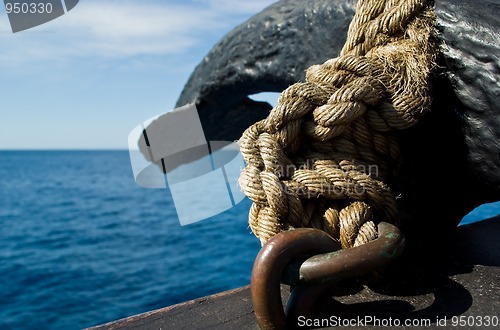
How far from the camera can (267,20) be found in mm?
2188

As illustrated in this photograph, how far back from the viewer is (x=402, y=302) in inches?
47.1

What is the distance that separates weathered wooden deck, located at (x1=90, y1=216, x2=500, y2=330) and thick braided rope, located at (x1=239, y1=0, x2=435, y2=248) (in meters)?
0.16

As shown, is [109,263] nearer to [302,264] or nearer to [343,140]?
[343,140]

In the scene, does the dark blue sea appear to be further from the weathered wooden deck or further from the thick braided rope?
the thick braided rope

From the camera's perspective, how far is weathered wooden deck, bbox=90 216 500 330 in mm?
1147

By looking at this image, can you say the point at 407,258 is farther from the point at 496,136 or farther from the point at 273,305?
the point at 273,305

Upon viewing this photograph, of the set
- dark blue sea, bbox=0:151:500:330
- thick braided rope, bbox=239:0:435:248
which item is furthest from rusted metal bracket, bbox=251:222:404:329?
dark blue sea, bbox=0:151:500:330

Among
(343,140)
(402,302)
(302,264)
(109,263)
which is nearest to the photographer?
(302,264)

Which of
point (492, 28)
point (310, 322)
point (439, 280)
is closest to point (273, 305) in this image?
point (310, 322)

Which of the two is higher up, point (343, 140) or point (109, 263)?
point (343, 140)

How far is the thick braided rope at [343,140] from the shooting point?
3.92 feet

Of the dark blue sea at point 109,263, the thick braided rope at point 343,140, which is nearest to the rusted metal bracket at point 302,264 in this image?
the thick braided rope at point 343,140

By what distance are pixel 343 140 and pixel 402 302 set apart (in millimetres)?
434

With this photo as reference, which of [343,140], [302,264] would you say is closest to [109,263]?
[343,140]
